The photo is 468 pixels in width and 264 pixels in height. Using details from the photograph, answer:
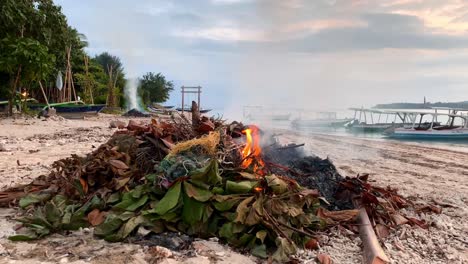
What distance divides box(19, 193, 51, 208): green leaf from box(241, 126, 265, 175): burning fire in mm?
2451

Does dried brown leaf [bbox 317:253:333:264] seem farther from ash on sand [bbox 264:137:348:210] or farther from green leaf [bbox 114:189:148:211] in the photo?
green leaf [bbox 114:189:148:211]

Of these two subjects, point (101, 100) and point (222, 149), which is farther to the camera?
point (101, 100)

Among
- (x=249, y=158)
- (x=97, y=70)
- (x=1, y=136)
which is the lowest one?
(x=1, y=136)

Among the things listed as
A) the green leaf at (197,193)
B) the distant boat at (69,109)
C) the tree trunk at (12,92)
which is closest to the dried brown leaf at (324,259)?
the green leaf at (197,193)

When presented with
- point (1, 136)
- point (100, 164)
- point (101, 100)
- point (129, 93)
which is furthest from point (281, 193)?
point (129, 93)

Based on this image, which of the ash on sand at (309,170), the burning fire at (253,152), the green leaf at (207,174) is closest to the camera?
the green leaf at (207,174)

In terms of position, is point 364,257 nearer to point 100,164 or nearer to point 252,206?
point 252,206

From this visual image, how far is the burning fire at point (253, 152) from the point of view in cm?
505

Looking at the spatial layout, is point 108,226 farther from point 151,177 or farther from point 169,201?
point 151,177

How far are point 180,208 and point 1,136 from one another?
1157cm

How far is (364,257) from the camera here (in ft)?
13.3

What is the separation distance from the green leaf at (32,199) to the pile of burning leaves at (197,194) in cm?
1

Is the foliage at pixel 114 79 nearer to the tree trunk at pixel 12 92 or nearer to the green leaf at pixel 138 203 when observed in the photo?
the tree trunk at pixel 12 92

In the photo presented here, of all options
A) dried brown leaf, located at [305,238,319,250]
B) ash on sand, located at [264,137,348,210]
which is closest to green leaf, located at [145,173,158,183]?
ash on sand, located at [264,137,348,210]
